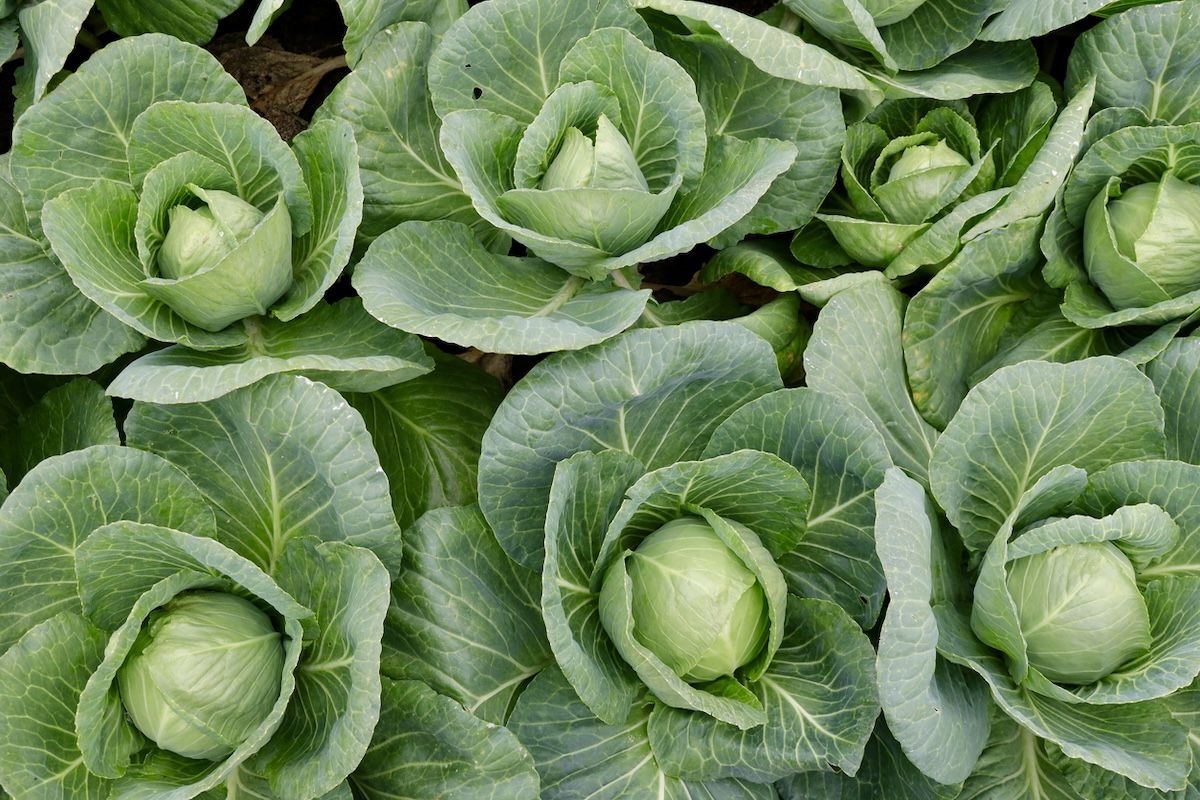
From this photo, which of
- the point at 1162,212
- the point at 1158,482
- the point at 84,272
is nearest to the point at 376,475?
the point at 84,272

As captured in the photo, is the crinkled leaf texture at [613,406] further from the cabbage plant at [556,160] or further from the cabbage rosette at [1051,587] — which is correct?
the cabbage rosette at [1051,587]

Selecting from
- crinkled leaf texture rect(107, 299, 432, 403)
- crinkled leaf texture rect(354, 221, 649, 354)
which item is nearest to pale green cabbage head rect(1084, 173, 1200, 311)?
crinkled leaf texture rect(354, 221, 649, 354)

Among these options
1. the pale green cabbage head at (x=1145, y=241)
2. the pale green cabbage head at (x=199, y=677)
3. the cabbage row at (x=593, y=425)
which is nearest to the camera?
the pale green cabbage head at (x=199, y=677)

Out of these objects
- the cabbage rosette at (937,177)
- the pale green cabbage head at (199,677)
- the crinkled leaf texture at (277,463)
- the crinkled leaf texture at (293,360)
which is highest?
the cabbage rosette at (937,177)

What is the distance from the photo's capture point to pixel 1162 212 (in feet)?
7.20

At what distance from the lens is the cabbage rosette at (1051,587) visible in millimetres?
1831

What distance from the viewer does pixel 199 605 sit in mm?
1871

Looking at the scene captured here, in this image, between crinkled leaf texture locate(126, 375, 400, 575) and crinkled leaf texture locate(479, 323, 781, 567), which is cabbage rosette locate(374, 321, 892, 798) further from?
crinkled leaf texture locate(126, 375, 400, 575)

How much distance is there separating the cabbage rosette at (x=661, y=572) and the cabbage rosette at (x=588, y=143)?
0.83 ft

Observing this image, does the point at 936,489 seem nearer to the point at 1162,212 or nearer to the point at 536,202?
the point at 1162,212

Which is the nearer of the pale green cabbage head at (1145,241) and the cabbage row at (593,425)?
the cabbage row at (593,425)

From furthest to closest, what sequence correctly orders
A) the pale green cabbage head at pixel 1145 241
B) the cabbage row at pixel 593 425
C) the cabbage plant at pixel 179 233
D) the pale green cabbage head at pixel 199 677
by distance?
the pale green cabbage head at pixel 1145 241 → the cabbage plant at pixel 179 233 → the cabbage row at pixel 593 425 → the pale green cabbage head at pixel 199 677

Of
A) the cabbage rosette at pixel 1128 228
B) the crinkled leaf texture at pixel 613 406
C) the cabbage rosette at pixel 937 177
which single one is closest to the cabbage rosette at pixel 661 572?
the crinkled leaf texture at pixel 613 406

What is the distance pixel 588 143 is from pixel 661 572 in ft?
2.86
